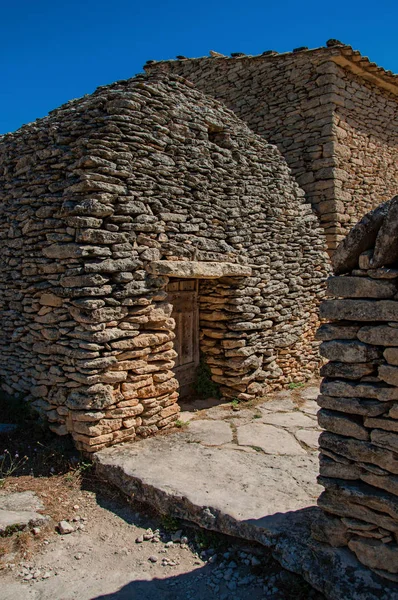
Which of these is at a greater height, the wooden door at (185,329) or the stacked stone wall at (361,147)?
the stacked stone wall at (361,147)

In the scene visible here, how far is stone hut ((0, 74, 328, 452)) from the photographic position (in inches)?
186

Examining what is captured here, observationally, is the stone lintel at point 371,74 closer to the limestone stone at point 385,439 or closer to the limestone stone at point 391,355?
the limestone stone at point 391,355

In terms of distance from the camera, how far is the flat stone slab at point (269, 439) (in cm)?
479

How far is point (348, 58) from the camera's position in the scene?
8.41m

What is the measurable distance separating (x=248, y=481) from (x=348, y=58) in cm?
798

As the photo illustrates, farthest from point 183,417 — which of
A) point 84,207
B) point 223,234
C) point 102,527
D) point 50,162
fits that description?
point 50,162

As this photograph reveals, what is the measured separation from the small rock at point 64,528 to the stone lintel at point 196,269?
2659 mm

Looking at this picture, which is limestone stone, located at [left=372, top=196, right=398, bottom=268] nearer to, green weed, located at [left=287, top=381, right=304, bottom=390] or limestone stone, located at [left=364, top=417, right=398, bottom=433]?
limestone stone, located at [left=364, top=417, right=398, bottom=433]

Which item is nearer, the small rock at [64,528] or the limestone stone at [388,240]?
the limestone stone at [388,240]

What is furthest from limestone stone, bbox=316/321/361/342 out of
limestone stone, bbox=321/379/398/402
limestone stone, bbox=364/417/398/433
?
limestone stone, bbox=364/417/398/433

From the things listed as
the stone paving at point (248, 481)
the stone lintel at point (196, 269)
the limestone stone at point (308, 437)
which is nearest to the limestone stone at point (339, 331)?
the stone paving at point (248, 481)

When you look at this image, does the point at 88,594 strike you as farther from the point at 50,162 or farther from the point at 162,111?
the point at 162,111

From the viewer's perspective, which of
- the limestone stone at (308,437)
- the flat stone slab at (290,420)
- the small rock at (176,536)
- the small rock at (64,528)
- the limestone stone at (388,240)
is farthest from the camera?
the flat stone slab at (290,420)

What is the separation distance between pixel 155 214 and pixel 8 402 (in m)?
3.03
